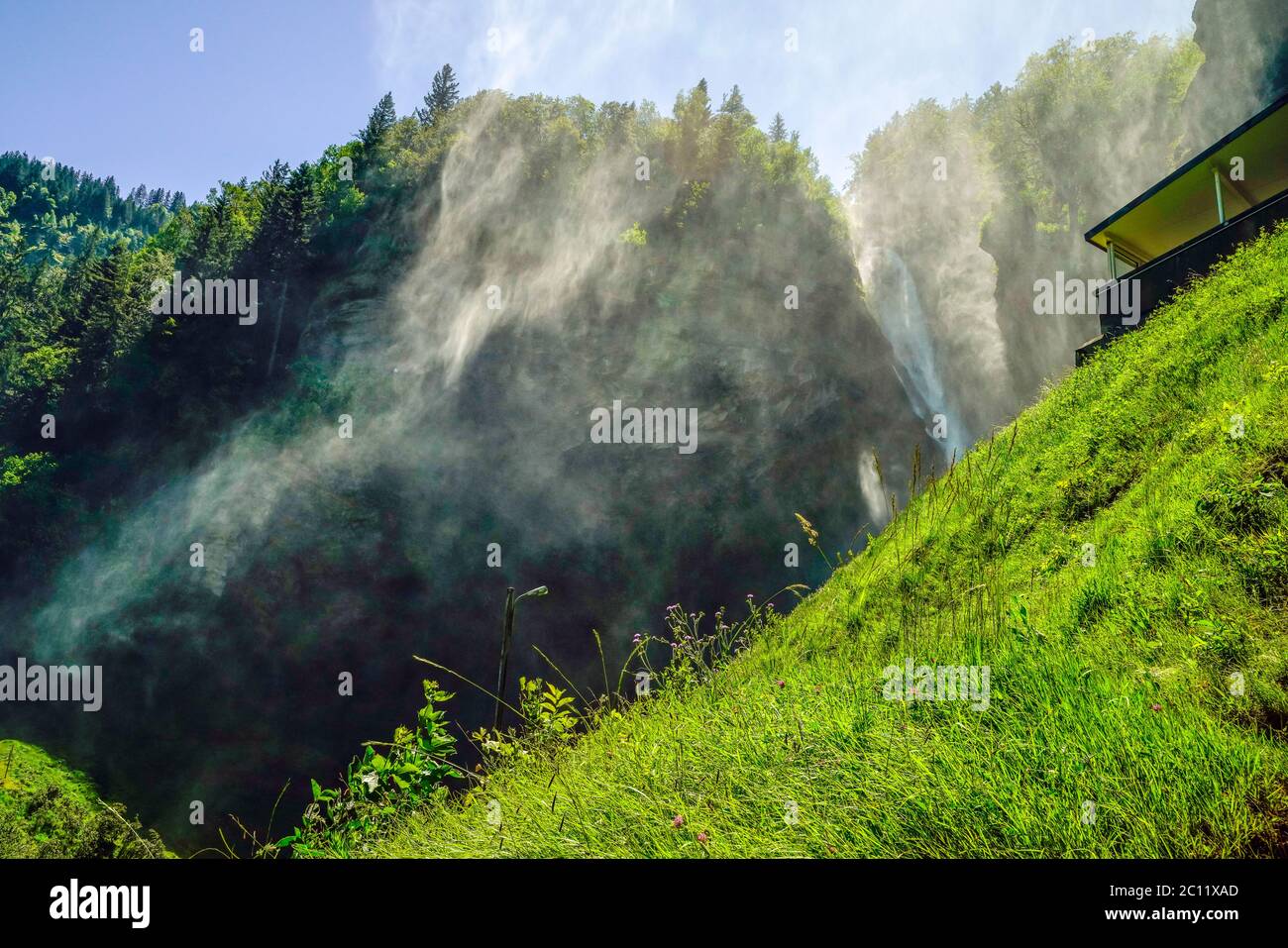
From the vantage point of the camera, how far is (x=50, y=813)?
86.1 ft

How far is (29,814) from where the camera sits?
85.7 ft

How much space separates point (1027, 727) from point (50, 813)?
121 ft

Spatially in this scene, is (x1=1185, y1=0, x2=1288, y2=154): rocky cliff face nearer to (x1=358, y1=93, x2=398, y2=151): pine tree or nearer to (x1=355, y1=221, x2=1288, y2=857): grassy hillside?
(x1=355, y1=221, x2=1288, y2=857): grassy hillside

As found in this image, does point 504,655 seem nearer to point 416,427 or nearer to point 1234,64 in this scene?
point 416,427

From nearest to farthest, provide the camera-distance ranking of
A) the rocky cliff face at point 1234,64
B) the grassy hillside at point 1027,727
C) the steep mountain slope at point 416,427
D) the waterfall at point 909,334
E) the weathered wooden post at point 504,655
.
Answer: the grassy hillside at point 1027,727 → the weathered wooden post at point 504,655 → the rocky cliff face at point 1234,64 → the steep mountain slope at point 416,427 → the waterfall at point 909,334

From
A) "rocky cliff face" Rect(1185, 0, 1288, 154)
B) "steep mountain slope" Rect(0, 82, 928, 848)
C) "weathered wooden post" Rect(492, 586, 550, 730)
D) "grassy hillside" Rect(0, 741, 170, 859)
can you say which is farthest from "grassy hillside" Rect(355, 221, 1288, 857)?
"steep mountain slope" Rect(0, 82, 928, 848)

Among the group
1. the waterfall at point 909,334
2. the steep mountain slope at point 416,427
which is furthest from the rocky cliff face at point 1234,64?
the steep mountain slope at point 416,427

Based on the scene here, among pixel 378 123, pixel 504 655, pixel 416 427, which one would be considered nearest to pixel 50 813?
pixel 416 427

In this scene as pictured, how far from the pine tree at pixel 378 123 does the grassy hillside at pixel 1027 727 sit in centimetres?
5977

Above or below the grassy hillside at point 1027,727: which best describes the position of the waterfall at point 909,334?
above

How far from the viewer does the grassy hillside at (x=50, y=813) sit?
22281 millimetres

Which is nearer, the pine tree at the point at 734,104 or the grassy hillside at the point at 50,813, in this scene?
the grassy hillside at the point at 50,813

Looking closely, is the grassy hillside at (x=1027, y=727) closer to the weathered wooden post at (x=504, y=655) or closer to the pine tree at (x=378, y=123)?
the weathered wooden post at (x=504, y=655)

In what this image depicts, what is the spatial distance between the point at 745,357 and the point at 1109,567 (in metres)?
46.3
